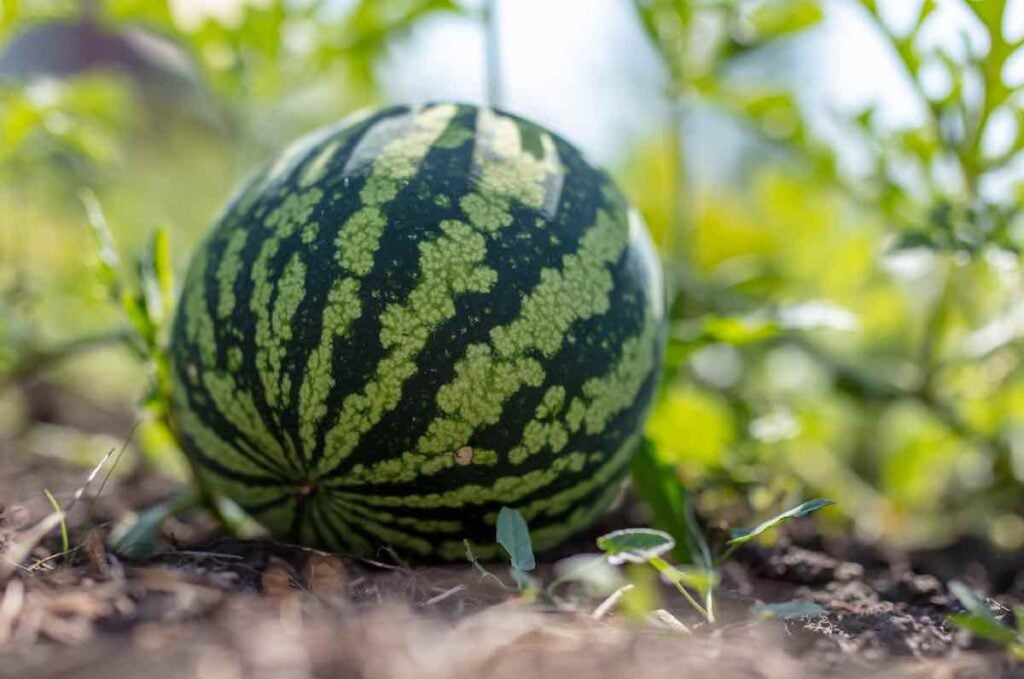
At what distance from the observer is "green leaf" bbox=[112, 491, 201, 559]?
1871 mm

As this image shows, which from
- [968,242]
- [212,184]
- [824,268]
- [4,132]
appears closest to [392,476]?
[968,242]

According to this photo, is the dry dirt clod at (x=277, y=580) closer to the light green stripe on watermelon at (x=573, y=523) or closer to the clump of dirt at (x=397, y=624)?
the clump of dirt at (x=397, y=624)

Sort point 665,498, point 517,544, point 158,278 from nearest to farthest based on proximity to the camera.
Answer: point 517,544 < point 665,498 < point 158,278

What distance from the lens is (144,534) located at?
6.35 ft

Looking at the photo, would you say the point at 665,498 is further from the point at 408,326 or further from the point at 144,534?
the point at 144,534

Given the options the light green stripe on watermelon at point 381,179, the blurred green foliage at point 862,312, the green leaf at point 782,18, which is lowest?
the blurred green foliage at point 862,312

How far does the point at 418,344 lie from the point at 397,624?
1.87 ft

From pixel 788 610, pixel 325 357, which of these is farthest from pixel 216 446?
pixel 788 610

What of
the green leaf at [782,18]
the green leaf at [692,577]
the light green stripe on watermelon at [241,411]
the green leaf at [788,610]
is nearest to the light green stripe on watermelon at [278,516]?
the light green stripe on watermelon at [241,411]

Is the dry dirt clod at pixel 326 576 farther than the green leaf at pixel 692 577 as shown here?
Yes

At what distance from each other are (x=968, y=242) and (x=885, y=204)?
0.52m

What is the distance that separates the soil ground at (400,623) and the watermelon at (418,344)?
141 mm

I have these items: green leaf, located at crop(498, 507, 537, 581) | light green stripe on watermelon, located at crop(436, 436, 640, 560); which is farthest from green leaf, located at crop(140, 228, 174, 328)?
green leaf, located at crop(498, 507, 537, 581)

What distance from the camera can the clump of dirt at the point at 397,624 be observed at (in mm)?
1138
